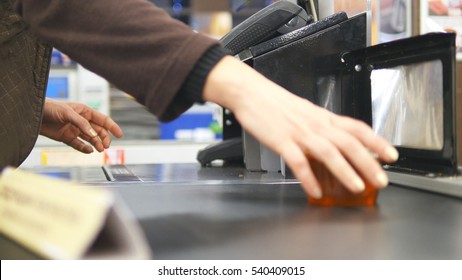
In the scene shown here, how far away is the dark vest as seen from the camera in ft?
2.62

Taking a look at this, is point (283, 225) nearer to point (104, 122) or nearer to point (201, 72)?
point (201, 72)

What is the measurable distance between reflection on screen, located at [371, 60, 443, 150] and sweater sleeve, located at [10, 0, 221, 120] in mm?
353

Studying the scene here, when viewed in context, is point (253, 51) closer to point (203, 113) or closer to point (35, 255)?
point (35, 255)

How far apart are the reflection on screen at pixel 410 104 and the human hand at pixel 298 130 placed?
24 cm

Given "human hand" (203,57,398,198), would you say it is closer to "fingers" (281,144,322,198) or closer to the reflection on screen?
"fingers" (281,144,322,198)

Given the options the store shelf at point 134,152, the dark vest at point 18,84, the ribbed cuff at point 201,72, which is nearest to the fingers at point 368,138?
the ribbed cuff at point 201,72

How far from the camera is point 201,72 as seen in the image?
483 mm

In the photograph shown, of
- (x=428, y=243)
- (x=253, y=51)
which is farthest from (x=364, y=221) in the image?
(x=253, y=51)

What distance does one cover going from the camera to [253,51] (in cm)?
90

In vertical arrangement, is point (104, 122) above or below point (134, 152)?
above

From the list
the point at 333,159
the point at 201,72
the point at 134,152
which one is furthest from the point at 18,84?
the point at 134,152

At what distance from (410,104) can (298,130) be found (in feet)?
1.11

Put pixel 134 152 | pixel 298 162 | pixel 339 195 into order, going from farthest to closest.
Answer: pixel 134 152
pixel 339 195
pixel 298 162

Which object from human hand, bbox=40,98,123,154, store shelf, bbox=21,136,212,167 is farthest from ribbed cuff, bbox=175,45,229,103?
store shelf, bbox=21,136,212,167
